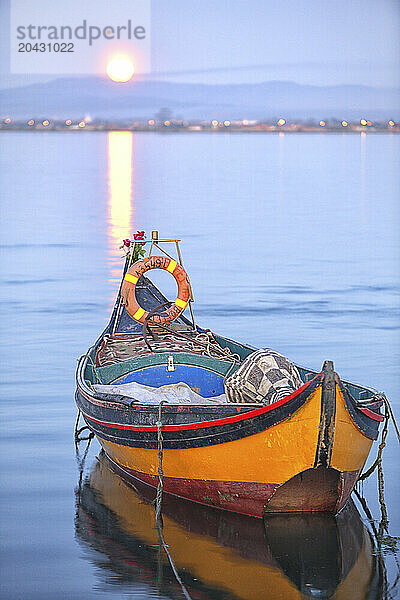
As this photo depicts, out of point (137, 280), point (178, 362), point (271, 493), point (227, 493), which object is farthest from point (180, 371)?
point (137, 280)

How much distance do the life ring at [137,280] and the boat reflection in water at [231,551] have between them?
9.12ft

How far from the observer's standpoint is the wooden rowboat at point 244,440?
8.16 m

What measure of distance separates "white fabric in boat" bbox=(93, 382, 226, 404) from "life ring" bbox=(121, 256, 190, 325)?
195cm

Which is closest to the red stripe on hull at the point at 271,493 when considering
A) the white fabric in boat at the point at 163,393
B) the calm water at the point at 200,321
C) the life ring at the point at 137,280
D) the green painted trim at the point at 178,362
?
the calm water at the point at 200,321

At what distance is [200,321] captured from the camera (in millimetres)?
17766

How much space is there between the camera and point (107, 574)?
7.99 metres

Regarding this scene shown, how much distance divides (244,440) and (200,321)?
9.46 m

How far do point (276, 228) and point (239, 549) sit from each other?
24.7m

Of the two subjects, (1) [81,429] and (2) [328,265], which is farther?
(2) [328,265]

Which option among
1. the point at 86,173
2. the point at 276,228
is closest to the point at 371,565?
the point at 276,228

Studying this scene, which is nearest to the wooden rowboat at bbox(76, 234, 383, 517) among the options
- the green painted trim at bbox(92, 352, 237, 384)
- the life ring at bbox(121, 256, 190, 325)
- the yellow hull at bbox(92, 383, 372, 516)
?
the yellow hull at bbox(92, 383, 372, 516)

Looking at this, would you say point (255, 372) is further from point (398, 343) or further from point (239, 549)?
point (398, 343)

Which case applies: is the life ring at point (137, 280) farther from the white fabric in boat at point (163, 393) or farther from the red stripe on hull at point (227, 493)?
the red stripe on hull at point (227, 493)

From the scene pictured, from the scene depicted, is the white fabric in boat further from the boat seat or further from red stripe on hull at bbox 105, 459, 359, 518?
red stripe on hull at bbox 105, 459, 359, 518
